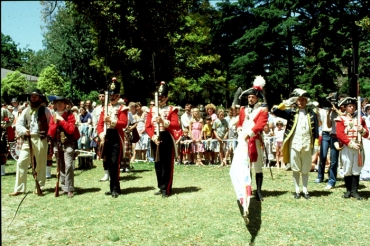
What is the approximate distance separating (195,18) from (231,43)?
453 centimetres

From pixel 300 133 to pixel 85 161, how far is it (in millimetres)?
7226

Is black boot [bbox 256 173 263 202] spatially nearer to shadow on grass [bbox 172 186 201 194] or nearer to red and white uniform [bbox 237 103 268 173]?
red and white uniform [bbox 237 103 268 173]

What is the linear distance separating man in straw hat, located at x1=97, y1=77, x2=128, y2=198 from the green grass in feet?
1.45

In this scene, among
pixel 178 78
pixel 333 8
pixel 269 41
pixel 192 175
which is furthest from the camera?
pixel 178 78

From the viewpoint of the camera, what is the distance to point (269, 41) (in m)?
37.4

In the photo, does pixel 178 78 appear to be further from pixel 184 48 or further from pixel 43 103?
pixel 43 103

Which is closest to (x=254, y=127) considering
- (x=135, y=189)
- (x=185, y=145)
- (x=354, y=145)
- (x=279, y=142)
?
(x=354, y=145)

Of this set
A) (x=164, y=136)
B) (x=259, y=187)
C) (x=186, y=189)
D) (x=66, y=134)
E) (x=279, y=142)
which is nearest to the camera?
(x=259, y=187)

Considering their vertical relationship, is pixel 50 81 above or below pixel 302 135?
above

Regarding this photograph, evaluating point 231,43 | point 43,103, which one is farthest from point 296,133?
point 231,43

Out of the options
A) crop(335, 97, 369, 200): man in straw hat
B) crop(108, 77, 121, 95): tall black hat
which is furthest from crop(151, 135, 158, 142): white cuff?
crop(335, 97, 369, 200): man in straw hat

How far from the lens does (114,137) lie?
8.49 metres

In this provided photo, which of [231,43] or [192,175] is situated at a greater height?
[231,43]

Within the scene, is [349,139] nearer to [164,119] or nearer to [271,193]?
[271,193]
